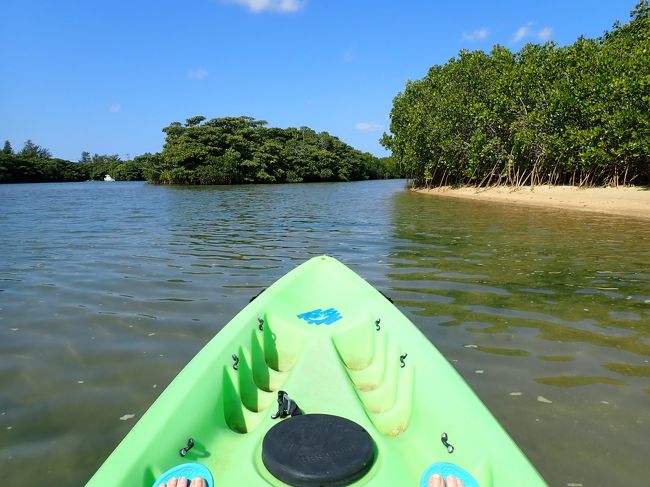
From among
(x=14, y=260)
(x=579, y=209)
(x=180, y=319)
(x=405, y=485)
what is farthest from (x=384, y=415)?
(x=579, y=209)

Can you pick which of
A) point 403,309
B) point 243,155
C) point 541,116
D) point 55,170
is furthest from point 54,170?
point 403,309

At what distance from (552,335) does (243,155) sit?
193ft

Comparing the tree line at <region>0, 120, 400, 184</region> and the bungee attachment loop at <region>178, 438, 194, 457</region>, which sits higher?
the tree line at <region>0, 120, 400, 184</region>

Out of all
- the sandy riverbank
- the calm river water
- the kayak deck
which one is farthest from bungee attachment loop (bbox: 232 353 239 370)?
the sandy riverbank

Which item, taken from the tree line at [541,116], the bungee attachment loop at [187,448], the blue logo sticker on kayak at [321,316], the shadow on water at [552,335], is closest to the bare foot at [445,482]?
the shadow on water at [552,335]

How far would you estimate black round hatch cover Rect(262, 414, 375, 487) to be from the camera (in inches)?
78.2

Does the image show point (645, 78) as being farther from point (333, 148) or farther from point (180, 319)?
point (333, 148)

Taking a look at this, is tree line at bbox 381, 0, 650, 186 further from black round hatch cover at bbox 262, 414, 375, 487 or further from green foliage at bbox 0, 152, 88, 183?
green foliage at bbox 0, 152, 88, 183

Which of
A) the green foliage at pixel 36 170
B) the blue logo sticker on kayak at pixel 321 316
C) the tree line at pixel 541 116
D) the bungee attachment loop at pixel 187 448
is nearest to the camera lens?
the bungee attachment loop at pixel 187 448

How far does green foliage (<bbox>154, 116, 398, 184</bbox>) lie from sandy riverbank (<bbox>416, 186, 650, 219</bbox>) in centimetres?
3568

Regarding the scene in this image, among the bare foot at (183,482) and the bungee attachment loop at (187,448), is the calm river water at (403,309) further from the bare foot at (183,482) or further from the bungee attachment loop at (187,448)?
the bare foot at (183,482)

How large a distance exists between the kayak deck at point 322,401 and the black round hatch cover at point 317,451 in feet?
0.34

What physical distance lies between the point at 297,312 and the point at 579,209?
1979cm

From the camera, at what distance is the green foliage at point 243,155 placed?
5581 cm
